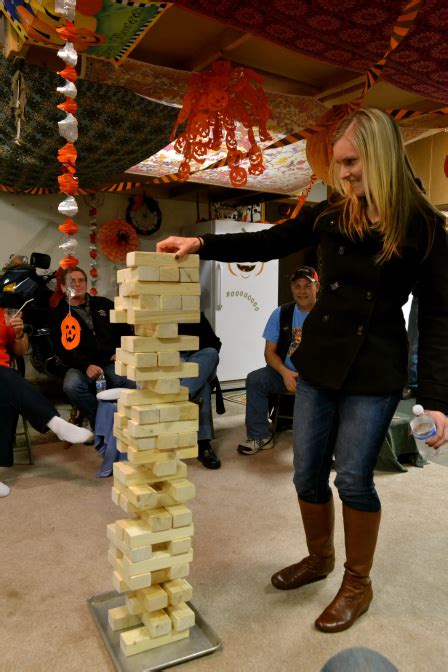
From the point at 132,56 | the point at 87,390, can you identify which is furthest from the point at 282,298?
the point at 132,56

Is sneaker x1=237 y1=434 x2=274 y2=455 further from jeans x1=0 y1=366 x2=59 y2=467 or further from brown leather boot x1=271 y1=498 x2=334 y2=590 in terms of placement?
brown leather boot x1=271 y1=498 x2=334 y2=590

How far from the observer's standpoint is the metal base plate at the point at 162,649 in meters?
1.33

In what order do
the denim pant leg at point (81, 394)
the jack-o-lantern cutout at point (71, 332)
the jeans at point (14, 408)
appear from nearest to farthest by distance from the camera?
the jack-o-lantern cutout at point (71, 332) < the jeans at point (14, 408) < the denim pant leg at point (81, 394)

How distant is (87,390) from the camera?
302cm

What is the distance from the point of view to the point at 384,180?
128cm

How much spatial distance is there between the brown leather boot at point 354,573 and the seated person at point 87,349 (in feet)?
6.24

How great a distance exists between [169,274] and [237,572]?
45.5 inches

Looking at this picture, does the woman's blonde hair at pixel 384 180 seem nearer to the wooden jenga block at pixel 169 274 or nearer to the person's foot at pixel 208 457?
the wooden jenga block at pixel 169 274

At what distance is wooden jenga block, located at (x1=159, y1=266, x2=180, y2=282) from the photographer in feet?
4.29

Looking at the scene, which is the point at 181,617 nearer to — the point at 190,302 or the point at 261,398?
the point at 190,302

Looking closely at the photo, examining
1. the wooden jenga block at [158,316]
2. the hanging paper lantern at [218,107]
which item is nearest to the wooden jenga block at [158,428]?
the wooden jenga block at [158,316]

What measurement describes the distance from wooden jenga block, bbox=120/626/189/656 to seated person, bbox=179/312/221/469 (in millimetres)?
1451

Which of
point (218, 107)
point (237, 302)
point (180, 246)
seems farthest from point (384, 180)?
point (237, 302)

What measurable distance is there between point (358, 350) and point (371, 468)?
354 mm
